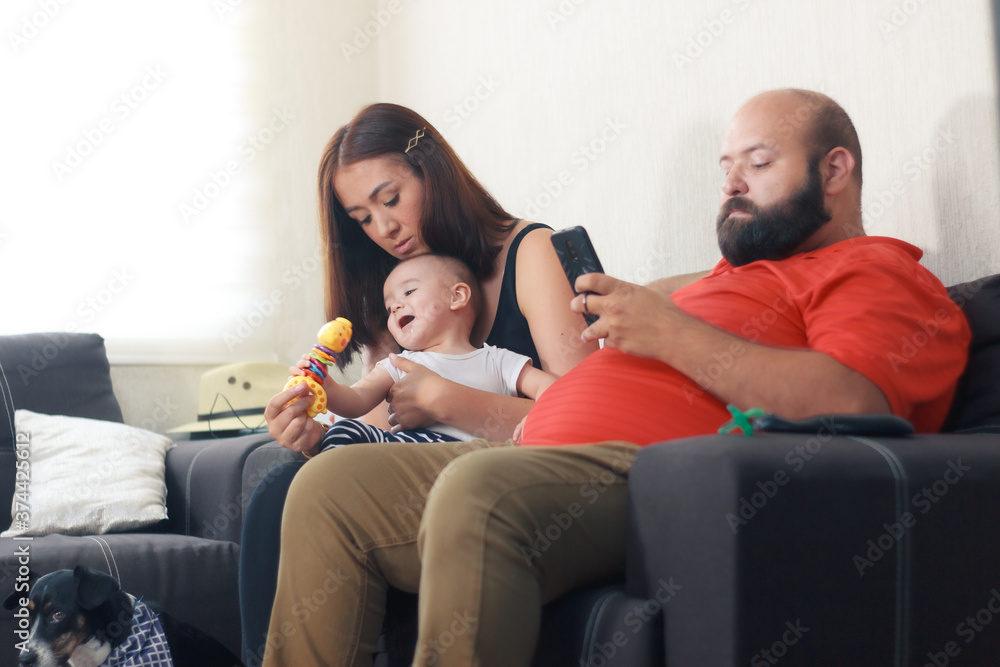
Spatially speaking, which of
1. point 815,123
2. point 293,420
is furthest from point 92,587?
point 815,123

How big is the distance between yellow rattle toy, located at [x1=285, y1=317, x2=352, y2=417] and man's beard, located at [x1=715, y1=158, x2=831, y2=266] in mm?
738

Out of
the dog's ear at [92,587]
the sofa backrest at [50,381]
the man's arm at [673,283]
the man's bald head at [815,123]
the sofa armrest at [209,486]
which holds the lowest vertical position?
the sofa armrest at [209,486]

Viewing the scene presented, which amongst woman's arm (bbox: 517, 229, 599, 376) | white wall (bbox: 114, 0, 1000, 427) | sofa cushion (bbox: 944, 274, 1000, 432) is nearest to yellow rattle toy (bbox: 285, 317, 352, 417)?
woman's arm (bbox: 517, 229, 599, 376)

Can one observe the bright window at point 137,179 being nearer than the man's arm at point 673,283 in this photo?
No

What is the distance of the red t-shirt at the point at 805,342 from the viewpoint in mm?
1117

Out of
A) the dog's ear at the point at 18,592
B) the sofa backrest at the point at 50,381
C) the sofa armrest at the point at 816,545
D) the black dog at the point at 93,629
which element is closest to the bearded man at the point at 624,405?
the sofa armrest at the point at 816,545

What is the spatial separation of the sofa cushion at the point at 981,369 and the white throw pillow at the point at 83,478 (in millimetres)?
1914

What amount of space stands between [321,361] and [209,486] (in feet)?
2.82

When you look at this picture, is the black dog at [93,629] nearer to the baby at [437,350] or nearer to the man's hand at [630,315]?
the baby at [437,350]

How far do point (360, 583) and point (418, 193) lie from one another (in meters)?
0.97

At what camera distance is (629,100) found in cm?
221

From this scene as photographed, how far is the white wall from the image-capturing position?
1.53 meters

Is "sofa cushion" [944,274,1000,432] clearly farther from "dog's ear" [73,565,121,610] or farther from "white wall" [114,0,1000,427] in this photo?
"dog's ear" [73,565,121,610]

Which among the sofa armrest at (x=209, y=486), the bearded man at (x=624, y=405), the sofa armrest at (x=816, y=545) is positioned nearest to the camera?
the sofa armrest at (x=816, y=545)
